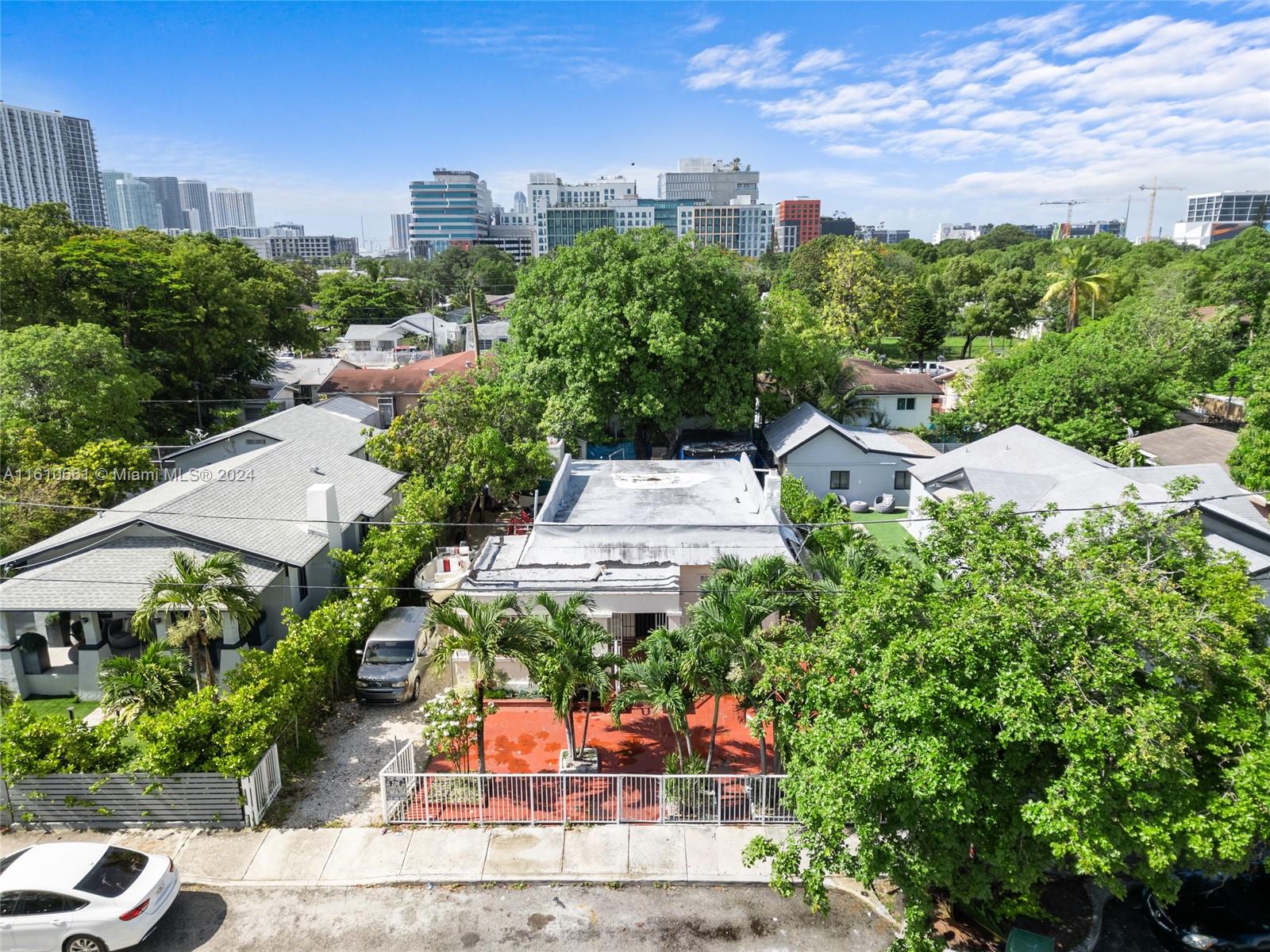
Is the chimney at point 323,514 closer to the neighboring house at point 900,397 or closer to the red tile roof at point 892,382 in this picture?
the red tile roof at point 892,382

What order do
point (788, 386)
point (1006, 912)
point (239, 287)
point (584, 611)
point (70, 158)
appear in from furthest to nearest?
point (70, 158) → point (239, 287) → point (788, 386) → point (584, 611) → point (1006, 912)

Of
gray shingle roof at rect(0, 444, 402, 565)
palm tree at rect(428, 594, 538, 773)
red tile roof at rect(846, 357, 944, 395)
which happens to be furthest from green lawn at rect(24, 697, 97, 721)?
red tile roof at rect(846, 357, 944, 395)

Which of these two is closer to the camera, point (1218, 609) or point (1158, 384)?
point (1218, 609)

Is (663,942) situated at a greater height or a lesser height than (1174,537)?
lesser

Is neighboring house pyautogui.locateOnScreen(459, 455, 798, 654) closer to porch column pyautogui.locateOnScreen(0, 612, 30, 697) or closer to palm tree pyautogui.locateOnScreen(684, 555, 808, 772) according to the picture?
palm tree pyautogui.locateOnScreen(684, 555, 808, 772)

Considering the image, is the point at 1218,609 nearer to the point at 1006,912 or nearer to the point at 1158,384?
the point at 1006,912

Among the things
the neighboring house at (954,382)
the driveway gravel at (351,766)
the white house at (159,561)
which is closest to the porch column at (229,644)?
→ the white house at (159,561)

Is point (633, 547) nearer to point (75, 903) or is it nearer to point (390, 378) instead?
point (75, 903)

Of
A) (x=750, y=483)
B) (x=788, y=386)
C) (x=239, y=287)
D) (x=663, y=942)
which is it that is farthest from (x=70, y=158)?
(x=663, y=942)
